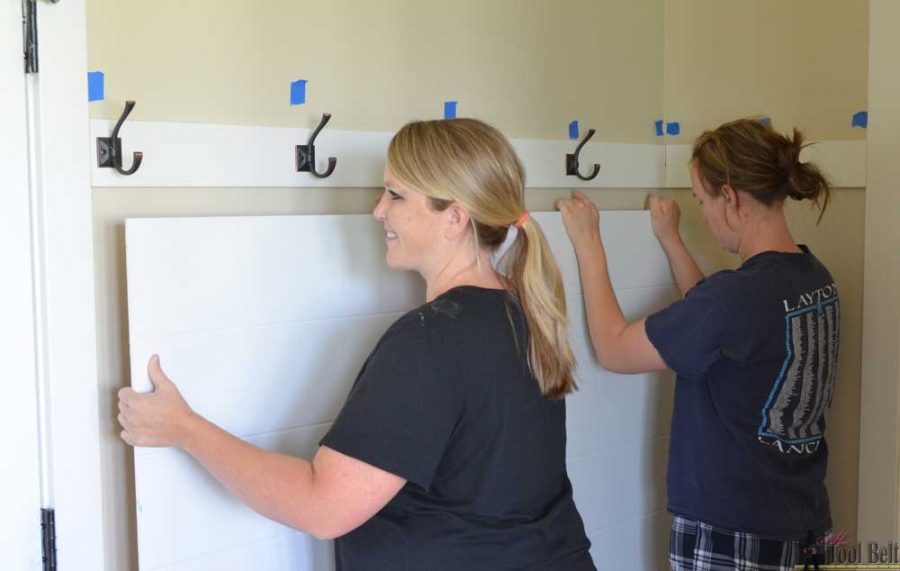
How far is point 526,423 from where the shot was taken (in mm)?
1446

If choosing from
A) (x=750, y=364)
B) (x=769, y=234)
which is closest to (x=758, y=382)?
(x=750, y=364)

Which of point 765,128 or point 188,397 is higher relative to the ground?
point 765,128

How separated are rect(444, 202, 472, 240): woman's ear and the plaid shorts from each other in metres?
0.89

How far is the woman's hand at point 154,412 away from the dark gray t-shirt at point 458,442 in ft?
0.97

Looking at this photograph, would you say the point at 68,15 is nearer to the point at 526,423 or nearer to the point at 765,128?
the point at 526,423

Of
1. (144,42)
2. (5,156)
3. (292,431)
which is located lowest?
(292,431)

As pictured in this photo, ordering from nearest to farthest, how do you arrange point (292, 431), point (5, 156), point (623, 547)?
point (5, 156), point (292, 431), point (623, 547)

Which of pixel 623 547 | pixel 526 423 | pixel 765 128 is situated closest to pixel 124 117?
pixel 526 423

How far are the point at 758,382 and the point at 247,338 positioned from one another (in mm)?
959

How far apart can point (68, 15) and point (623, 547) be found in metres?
1.59

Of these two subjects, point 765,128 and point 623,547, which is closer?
point 765,128

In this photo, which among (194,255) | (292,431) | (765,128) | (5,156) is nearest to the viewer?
(5,156)

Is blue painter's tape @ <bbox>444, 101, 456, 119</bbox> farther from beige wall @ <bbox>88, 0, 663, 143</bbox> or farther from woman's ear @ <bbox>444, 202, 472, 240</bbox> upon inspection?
woman's ear @ <bbox>444, 202, 472, 240</bbox>

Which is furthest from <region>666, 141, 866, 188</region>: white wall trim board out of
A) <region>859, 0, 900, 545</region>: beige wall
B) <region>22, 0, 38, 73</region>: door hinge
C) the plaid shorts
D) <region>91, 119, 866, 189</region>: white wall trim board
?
<region>22, 0, 38, 73</region>: door hinge
